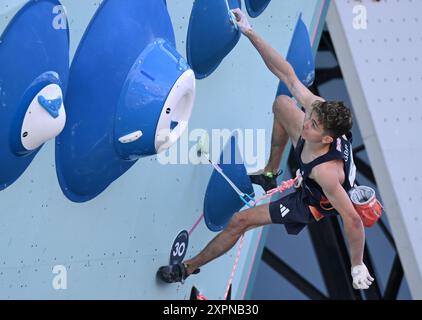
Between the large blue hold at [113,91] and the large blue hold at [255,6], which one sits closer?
the large blue hold at [113,91]

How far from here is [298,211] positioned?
450 centimetres

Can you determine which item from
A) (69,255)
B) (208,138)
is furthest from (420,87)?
(69,255)

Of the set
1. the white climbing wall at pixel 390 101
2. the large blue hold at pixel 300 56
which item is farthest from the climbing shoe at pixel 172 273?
the white climbing wall at pixel 390 101

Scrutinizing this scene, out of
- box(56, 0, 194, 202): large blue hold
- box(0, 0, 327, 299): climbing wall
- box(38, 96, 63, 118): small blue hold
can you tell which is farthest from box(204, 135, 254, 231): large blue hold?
box(38, 96, 63, 118): small blue hold

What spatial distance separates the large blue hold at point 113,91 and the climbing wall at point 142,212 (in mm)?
61

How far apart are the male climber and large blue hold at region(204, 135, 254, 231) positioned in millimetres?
298

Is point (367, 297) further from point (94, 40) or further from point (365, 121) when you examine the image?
point (94, 40)

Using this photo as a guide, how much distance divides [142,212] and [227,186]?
27.0 inches

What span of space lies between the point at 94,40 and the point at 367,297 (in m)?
5.70

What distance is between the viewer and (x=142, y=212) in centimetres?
443

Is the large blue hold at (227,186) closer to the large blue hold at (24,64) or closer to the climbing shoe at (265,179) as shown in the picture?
the climbing shoe at (265,179)

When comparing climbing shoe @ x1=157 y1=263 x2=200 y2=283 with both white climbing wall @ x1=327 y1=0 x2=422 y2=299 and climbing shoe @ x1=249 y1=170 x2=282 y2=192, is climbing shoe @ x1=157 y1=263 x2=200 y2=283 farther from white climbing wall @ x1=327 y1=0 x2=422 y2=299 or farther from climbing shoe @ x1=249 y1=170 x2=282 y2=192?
white climbing wall @ x1=327 y1=0 x2=422 y2=299

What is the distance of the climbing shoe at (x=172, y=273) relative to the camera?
4699 millimetres

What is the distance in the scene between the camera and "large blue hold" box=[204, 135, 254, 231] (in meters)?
4.96
